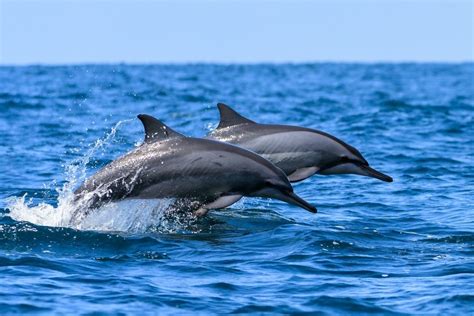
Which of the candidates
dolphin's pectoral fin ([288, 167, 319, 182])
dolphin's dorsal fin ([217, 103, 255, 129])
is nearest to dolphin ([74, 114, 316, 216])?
dolphin's dorsal fin ([217, 103, 255, 129])

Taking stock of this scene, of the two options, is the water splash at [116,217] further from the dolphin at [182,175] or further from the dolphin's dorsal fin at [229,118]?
the dolphin's dorsal fin at [229,118]

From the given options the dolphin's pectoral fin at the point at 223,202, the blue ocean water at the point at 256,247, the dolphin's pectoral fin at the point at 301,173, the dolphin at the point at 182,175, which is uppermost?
the dolphin at the point at 182,175

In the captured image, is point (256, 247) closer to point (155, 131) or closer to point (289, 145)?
point (155, 131)

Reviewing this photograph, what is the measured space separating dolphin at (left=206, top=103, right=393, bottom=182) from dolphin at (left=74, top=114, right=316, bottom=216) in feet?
4.01

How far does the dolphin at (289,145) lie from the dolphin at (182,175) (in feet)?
4.01

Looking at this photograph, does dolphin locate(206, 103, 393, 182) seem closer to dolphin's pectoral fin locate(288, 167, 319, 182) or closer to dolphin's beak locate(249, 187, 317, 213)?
dolphin's pectoral fin locate(288, 167, 319, 182)

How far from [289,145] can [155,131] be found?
2018mm

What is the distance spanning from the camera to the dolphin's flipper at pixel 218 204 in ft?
36.8

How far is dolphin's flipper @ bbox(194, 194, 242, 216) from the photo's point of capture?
1123 centimetres

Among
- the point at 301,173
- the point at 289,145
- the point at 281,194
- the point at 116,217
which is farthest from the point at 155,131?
the point at 301,173

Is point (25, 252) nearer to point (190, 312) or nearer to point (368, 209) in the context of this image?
point (190, 312)

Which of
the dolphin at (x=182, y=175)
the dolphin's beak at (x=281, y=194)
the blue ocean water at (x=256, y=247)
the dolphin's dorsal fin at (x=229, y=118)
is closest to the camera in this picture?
the blue ocean water at (x=256, y=247)

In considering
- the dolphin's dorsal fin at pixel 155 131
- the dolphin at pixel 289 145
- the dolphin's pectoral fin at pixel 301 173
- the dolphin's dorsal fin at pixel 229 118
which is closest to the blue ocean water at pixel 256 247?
the dolphin's pectoral fin at pixel 301 173

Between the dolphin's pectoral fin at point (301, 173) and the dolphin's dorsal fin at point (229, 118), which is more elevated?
the dolphin's dorsal fin at point (229, 118)
